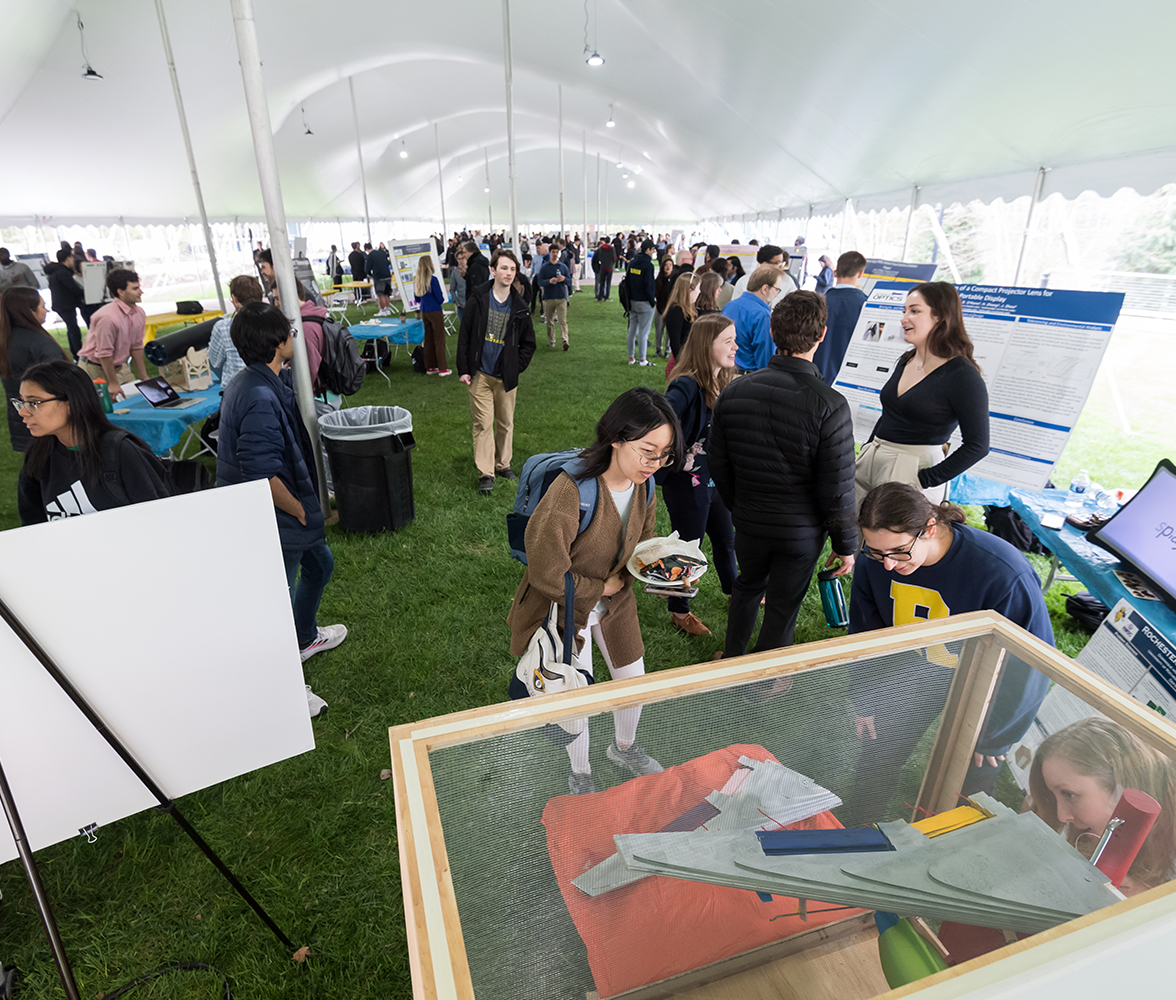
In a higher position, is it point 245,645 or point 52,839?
point 245,645

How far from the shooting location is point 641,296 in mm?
8734

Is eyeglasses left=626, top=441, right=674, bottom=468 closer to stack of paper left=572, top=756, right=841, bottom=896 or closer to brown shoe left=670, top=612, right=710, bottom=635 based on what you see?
stack of paper left=572, top=756, right=841, bottom=896

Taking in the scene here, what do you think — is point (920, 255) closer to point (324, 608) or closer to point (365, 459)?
point (365, 459)

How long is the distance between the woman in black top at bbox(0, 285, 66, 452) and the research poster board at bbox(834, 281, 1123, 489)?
5.07 metres

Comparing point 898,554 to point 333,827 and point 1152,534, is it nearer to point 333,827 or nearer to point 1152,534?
point 1152,534

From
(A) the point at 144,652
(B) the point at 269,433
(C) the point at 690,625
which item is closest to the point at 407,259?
(B) the point at 269,433

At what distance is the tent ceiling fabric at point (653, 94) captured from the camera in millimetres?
5648

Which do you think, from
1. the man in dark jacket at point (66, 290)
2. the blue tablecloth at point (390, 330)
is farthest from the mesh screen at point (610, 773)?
the man in dark jacket at point (66, 290)

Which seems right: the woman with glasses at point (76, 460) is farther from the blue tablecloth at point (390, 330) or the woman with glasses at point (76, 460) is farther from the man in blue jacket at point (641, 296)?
the man in blue jacket at point (641, 296)

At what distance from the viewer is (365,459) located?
409cm

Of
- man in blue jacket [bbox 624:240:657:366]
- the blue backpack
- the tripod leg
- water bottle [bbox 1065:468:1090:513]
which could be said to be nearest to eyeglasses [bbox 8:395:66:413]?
the tripod leg

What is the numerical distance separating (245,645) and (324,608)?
2.09 m

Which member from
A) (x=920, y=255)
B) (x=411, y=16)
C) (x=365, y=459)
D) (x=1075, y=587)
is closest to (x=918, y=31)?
(x=920, y=255)

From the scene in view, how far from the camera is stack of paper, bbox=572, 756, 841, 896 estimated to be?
0.97 metres
